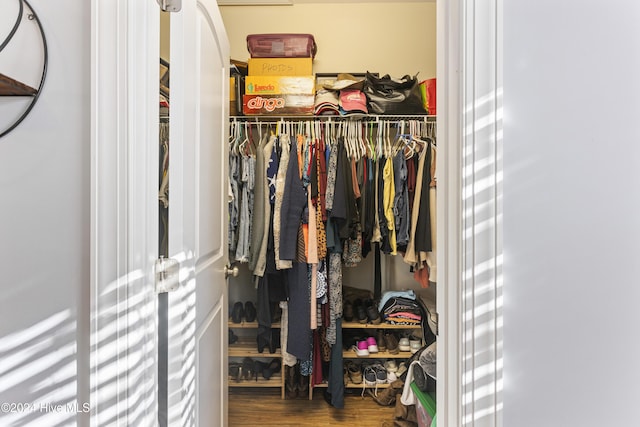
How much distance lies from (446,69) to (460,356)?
2.04 feet

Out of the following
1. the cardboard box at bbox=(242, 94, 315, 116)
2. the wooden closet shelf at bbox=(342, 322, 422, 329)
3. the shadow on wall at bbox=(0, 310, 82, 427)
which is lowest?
the wooden closet shelf at bbox=(342, 322, 422, 329)

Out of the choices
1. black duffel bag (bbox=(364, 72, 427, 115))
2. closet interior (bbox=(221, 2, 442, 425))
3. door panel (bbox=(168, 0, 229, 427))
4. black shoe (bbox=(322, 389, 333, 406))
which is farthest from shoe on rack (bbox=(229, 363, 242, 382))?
black duffel bag (bbox=(364, 72, 427, 115))

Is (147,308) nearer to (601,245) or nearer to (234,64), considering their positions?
(601,245)

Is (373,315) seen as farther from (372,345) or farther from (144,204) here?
(144,204)

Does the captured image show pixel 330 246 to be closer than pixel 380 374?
Yes

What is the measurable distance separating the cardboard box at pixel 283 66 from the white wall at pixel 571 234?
5.34 feet

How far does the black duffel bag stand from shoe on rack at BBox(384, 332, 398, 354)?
148 cm

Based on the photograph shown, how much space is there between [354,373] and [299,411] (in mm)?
417

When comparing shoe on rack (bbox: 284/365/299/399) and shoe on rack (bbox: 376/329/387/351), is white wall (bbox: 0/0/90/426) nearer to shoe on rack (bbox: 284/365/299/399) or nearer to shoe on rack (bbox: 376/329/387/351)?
shoe on rack (bbox: 284/365/299/399)

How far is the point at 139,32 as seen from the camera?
0.69 meters

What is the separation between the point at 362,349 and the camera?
2146mm

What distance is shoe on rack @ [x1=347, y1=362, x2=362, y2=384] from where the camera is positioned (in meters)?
2.16

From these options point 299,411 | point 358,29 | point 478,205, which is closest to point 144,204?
point 478,205

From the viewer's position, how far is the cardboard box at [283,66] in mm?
2131
